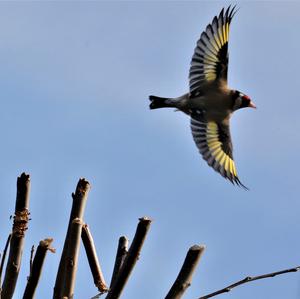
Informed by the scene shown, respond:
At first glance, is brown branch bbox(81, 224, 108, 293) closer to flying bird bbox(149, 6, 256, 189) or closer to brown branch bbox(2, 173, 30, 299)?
brown branch bbox(2, 173, 30, 299)

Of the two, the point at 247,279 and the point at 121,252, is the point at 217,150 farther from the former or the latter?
the point at 247,279

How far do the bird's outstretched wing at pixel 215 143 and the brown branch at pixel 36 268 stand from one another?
5856mm

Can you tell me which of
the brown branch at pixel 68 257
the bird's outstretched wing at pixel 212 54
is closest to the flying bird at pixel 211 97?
the bird's outstretched wing at pixel 212 54

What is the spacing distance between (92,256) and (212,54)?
18.9ft

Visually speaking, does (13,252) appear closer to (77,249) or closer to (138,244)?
(77,249)

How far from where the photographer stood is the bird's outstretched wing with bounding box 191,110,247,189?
8148 mm

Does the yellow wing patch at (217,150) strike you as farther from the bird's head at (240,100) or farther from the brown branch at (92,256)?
the brown branch at (92,256)

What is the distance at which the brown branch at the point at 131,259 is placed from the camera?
212 centimetres

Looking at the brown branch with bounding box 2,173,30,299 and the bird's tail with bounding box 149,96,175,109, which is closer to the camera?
the brown branch with bounding box 2,173,30,299

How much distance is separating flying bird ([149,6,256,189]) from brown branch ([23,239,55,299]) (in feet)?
18.5

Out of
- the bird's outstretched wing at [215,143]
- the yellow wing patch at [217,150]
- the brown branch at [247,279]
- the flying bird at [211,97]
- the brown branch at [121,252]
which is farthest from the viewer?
the yellow wing patch at [217,150]

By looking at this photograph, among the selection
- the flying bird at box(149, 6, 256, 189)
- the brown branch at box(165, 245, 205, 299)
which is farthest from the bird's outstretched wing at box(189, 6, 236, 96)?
the brown branch at box(165, 245, 205, 299)

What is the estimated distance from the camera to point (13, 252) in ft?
7.30

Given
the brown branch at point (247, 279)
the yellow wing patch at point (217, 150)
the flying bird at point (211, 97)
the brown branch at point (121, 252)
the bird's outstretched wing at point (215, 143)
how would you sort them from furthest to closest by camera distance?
the yellow wing patch at point (217, 150) → the bird's outstretched wing at point (215, 143) → the flying bird at point (211, 97) → the brown branch at point (121, 252) → the brown branch at point (247, 279)
